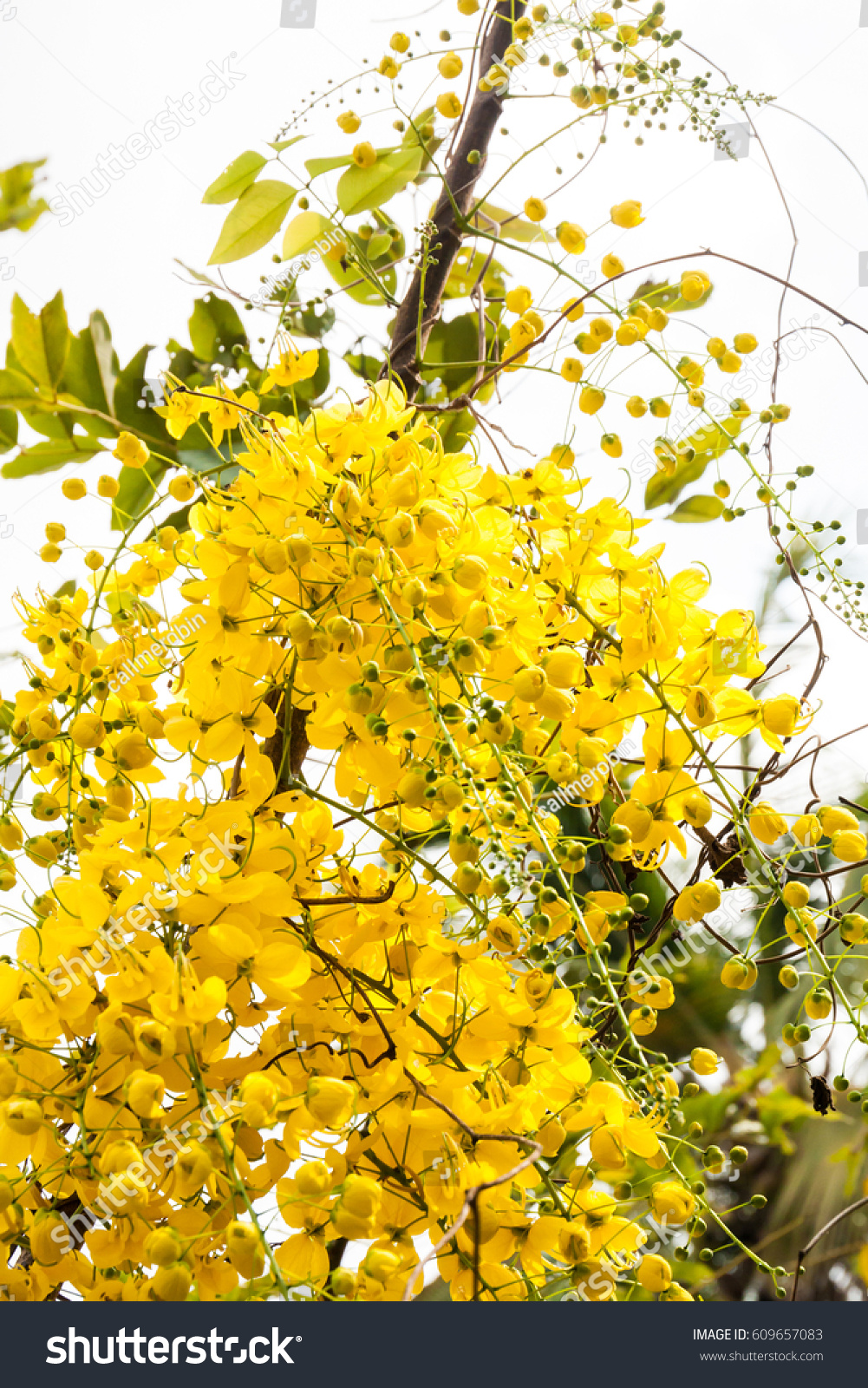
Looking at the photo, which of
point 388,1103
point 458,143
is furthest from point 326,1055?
point 458,143

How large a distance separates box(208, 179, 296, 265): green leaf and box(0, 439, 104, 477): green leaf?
7.5 inches

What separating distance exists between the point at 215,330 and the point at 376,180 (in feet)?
0.77

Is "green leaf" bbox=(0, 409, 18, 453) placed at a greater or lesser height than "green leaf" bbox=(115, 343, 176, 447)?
lesser

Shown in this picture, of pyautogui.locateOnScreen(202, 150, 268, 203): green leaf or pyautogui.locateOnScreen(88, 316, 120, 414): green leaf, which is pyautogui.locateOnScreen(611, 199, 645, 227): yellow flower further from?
pyautogui.locateOnScreen(88, 316, 120, 414): green leaf

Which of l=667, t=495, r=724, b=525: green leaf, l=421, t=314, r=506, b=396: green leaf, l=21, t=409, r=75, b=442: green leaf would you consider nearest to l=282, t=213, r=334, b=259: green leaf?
l=421, t=314, r=506, b=396: green leaf

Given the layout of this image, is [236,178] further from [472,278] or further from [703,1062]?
[703,1062]

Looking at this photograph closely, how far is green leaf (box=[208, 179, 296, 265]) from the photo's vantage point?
62 centimetres

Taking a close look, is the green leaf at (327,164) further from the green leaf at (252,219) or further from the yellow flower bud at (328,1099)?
the yellow flower bud at (328,1099)

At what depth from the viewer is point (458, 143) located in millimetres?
567

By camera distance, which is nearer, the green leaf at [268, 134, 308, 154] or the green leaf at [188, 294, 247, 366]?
the green leaf at [268, 134, 308, 154]

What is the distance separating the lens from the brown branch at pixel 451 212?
562mm

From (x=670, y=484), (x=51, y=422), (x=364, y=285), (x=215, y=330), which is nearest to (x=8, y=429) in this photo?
(x=51, y=422)

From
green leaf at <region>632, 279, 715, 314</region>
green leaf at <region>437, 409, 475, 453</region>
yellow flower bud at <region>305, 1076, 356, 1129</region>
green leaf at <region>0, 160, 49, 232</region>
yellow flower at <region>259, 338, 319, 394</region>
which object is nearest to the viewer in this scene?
yellow flower bud at <region>305, 1076, 356, 1129</region>

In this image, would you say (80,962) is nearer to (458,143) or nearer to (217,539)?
(217,539)
